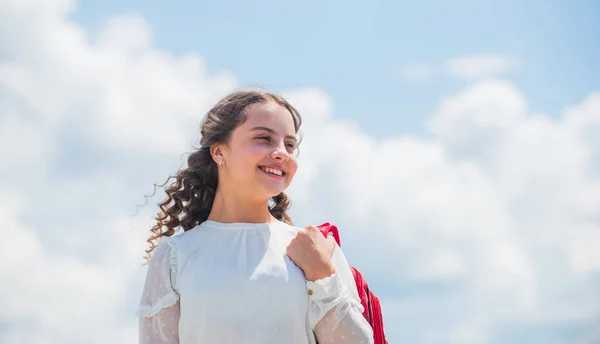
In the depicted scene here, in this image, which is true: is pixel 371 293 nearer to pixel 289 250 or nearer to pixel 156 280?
pixel 289 250

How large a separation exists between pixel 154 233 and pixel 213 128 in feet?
2.62

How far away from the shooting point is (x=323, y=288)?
423cm

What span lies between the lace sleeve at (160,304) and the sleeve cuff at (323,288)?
0.75 m

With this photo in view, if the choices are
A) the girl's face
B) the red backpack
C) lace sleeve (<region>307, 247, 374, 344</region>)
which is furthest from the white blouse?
the girl's face

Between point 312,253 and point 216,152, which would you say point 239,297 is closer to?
point 312,253

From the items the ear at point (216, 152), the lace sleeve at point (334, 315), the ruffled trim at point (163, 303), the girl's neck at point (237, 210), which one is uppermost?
the ear at point (216, 152)

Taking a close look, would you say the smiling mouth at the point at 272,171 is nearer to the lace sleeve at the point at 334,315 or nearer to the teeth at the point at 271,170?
the teeth at the point at 271,170

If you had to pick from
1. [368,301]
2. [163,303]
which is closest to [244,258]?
[163,303]

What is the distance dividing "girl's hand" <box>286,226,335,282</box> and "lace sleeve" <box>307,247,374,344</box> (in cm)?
6

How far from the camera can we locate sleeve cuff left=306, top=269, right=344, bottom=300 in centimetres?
422

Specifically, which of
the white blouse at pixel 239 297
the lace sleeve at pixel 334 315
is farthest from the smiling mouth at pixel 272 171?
the lace sleeve at pixel 334 315

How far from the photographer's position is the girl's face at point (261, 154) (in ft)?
14.5

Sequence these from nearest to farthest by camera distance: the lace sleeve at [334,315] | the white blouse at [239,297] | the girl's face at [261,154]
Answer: the white blouse at [239,297] < the lace sleeve at [334,315] < the girl's face at [261,154]

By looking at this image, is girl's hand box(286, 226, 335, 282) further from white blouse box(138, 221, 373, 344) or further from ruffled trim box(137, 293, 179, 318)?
ruffled trim box(137, 293, 179, 318)
